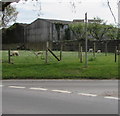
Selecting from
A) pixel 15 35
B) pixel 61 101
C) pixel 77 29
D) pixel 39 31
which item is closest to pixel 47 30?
pixel 39 31

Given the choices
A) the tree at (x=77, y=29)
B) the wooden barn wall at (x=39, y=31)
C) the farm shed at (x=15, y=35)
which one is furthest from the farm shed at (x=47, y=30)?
the farm shed at (x=15, y=35)

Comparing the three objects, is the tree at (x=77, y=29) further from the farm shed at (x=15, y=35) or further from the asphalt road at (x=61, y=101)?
the asphalt road at (x=61, y=101)

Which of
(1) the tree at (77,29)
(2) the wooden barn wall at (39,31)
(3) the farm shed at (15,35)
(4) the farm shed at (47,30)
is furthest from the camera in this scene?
(3) the farm shed at (15,35)

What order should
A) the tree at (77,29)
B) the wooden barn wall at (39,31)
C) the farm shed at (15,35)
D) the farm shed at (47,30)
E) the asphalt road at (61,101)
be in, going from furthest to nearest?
1. the farm shed at (15,35)
2. the wooden barn wall at (39,31)
3. the farm shed at (47,30)
4. the tree at (77,29)
5. the asphalt road at (61,101)

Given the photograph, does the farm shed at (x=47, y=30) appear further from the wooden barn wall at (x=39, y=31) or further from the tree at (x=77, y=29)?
the tree at (x=77, y=29)

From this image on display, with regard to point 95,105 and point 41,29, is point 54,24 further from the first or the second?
point 95,105

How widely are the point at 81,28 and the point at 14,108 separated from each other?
231ft

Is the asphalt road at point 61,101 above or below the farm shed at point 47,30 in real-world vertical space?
below

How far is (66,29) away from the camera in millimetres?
78375

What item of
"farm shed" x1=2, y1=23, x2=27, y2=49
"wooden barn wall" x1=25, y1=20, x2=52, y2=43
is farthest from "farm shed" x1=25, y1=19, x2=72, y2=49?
"farm shed" x1=2, y1=23, x2=27, y2=49

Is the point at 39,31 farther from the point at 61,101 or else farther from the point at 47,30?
the point at 61,101

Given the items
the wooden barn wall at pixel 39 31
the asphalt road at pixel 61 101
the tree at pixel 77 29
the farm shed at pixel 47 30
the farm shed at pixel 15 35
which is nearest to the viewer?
the asphalt road at pixel 61 101

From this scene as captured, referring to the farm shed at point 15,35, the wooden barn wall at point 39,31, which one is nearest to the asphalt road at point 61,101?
the wooden barn wall at point 39,31

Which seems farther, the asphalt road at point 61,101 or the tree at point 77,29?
the tree at point 77,29
